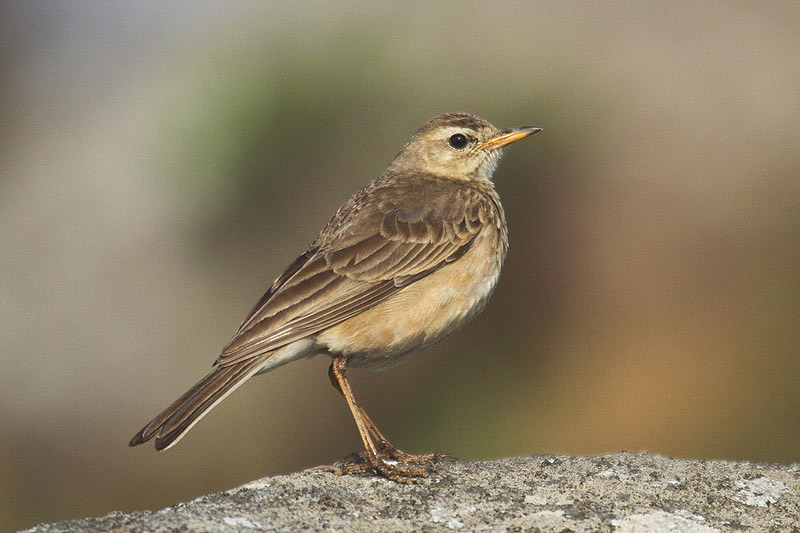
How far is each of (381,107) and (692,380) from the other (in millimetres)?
4870

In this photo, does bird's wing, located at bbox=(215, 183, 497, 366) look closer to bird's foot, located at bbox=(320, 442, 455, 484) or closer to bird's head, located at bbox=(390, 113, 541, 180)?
bird's head, located at bbox=(390, 113, 541, 180)

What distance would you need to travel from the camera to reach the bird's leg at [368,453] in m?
5.35

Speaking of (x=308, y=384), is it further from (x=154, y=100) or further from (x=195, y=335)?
(x=154, y=100)

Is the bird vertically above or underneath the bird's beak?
underneath

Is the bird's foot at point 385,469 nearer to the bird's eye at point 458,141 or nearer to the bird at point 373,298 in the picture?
the bird at point 373,298

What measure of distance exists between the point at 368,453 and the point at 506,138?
9.90ft

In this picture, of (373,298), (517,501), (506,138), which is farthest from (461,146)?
(517,501)

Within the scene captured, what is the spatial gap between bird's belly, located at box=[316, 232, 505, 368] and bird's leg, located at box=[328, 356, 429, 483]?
133mm

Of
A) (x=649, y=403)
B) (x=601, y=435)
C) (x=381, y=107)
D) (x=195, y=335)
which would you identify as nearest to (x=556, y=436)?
(x=601, y=435)

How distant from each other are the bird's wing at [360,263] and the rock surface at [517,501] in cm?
101

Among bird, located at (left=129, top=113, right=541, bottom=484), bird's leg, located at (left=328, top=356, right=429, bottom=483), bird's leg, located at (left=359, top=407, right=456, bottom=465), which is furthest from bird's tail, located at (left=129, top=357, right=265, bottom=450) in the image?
bird's leg, located at (left=359, top=407, right=456, bottom=465)

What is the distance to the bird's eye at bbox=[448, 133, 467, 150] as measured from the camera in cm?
770

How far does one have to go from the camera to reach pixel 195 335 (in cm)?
1104

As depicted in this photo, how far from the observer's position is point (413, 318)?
6191 mm
